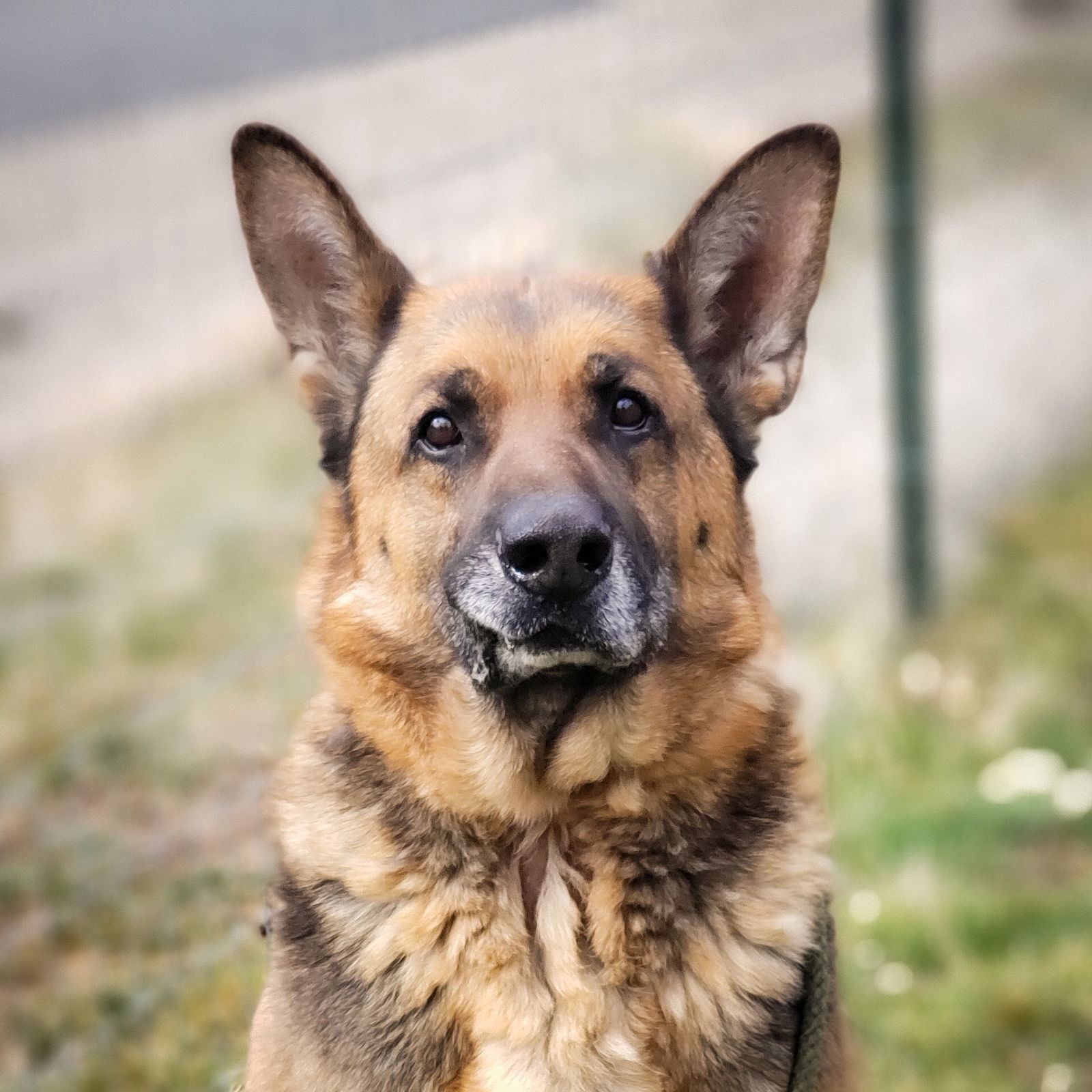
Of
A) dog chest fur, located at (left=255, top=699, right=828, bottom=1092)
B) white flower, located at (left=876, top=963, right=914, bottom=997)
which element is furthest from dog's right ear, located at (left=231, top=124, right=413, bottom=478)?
white flower, located at (left=876, top=963, right=914, bottom=997)

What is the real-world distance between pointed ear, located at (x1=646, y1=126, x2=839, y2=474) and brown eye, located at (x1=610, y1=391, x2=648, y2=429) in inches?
8.4

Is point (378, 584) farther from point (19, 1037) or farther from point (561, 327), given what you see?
point (19, 1037)

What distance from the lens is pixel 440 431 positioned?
2.53 m

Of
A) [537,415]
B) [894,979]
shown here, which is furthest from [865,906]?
[537,415]

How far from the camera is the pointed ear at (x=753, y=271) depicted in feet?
8.29

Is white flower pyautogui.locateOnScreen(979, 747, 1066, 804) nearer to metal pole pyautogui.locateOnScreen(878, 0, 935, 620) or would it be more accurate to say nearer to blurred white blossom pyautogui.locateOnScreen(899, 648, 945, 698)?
blurred white blossom pyautogui.locateOnScreen(899, 648, 945, 698)

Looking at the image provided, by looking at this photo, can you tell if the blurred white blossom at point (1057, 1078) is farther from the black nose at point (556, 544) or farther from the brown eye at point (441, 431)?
the brown eye at point (441, 431)

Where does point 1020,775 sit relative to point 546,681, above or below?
below

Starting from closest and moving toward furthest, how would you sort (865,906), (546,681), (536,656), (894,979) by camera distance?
(536,656) → (546,681) → (894,979) → (865,906)

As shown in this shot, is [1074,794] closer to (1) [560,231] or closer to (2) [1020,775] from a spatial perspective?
(2) [1020,775]

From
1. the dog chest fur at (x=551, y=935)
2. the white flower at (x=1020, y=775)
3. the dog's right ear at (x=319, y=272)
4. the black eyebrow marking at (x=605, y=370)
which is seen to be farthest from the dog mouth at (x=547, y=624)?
the white flower at (x=1020, y=775)

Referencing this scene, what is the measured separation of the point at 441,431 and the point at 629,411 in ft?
1.21

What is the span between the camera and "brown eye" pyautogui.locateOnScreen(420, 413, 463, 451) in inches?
99.5

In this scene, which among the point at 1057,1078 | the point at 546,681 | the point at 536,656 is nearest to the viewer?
the point at 536,656
